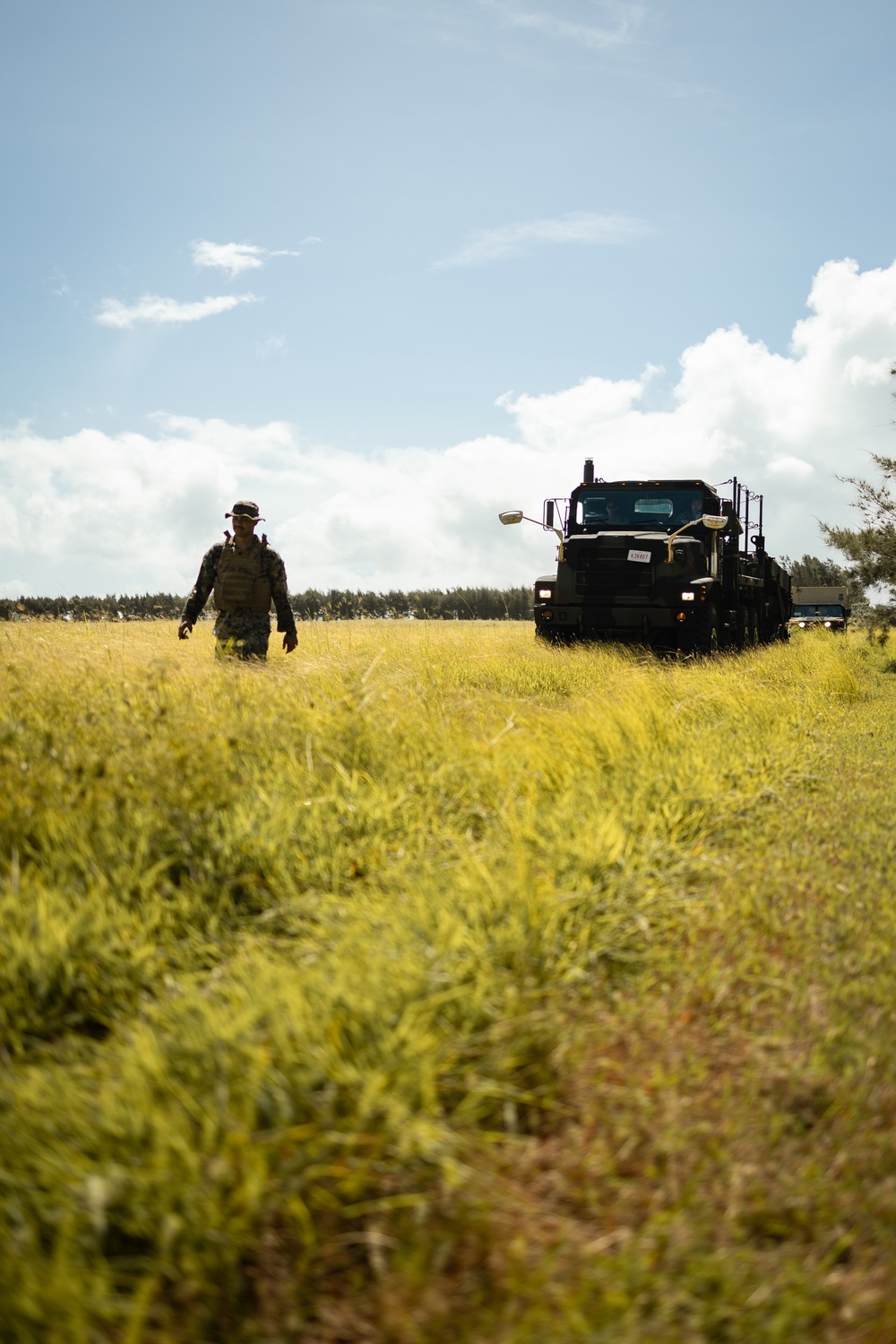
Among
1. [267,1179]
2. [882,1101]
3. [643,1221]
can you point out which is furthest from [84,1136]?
[882,1101]

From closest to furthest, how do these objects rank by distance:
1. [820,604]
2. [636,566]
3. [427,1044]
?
[427,1044]
[636,566]
[820,604]

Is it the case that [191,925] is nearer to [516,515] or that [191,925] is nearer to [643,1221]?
[643,1221]

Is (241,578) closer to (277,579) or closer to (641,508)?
(277,579)

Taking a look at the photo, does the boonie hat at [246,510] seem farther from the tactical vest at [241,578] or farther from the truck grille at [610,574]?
the truck grille at [610,574]

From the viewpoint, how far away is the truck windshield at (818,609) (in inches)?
1479

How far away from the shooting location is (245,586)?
9219mm

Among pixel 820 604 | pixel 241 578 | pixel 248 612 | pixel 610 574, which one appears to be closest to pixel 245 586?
pixel 241 578

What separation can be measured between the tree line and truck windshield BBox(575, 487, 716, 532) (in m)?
3.91

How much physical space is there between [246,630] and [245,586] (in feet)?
1.82

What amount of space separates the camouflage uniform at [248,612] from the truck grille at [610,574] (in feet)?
18.6

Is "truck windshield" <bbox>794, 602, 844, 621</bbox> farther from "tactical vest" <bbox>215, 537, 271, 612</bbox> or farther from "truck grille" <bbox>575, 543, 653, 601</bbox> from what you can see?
"tactical vest" <bbox>215, 537, 271, 612</bbox>

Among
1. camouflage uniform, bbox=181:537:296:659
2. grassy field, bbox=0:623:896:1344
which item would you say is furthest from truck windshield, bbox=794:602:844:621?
grassy field, bbox=0:623:896:1344

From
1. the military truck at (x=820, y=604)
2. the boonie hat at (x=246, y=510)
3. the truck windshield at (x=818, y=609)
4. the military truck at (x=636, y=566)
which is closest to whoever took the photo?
the boonie hat at (x=246, y=510)

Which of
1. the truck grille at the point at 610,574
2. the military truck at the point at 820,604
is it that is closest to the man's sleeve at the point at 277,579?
the truck grille at the point at 610,574
